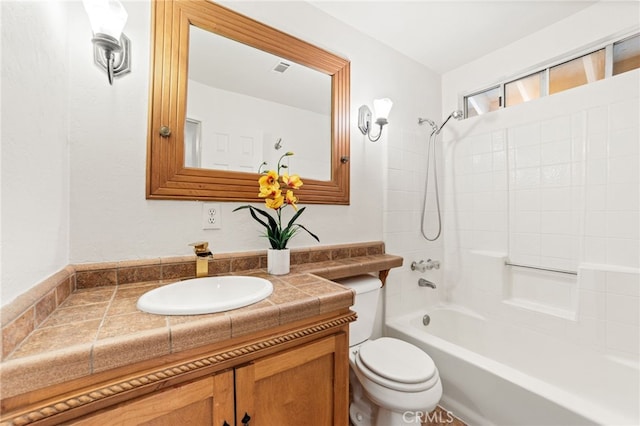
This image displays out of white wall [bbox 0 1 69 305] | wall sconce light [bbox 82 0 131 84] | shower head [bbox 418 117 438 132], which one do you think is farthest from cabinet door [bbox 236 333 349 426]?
shower head [bbox 418 117 438 132]

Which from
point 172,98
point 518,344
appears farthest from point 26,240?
point 518,344

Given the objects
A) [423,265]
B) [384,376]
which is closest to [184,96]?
[384,376]

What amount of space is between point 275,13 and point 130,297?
4.99ft

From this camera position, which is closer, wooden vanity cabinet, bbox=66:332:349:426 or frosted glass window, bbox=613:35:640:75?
wooden vanity cabinet, bbox=66:332:349:426

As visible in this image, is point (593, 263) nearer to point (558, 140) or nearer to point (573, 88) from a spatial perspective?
Answer: point (558, 140)

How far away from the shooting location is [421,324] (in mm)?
1917

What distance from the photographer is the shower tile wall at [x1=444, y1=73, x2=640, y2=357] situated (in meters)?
1.42

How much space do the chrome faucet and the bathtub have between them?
4.28 ft

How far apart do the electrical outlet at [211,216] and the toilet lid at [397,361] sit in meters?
0.97

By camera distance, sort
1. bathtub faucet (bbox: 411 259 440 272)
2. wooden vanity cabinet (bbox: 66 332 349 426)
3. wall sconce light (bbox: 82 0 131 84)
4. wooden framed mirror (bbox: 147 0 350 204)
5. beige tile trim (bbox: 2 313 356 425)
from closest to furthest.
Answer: beige tile trim (bbox: 2 313 356 425)
wooden vanity cabinet (bbox: 66 332 349 426)
wall sconce light (bbox: 82 0 131 84)
wooden framed mirror (bbox: 147 0 350 204)
bathtub faucet (bbox: 411 259 440 272)

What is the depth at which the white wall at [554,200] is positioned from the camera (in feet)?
4.66

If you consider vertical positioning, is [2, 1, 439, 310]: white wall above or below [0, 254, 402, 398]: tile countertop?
above

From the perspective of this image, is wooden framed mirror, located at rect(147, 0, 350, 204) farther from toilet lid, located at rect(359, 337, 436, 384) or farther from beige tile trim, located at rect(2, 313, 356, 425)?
toilet lid, located at rect(359, 337, 436, 384)

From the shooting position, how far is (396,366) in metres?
1.20
